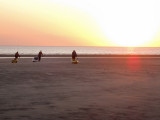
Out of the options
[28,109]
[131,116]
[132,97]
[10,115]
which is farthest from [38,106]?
[132,97]

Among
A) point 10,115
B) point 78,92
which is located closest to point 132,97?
point 78,92

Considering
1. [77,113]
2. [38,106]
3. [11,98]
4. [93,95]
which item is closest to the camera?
[77,113]

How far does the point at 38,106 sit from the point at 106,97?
10.6 feet

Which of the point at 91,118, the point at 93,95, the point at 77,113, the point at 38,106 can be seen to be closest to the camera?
the point at 91,118

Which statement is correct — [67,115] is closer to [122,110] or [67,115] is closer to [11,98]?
[122,110]

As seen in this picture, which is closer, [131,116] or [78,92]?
[131,116]

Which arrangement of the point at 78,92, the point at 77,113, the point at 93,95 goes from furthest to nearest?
the point at 78,92 < the point at 93,95 < the point at 77,113

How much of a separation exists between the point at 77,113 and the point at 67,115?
0.39 metres

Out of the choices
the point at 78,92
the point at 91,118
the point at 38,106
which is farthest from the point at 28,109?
the point at 78,92

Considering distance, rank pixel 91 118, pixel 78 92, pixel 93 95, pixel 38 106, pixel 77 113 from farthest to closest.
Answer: pixel 78 92 < pixel 93 95 < pixel 38 106 < pixel 77 113 < pixel 91 118

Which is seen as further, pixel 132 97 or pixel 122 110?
pixel 132 97

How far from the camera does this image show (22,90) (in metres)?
14.8

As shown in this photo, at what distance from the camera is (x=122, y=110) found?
33.8ft

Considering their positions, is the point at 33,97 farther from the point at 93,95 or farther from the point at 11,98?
the point at 93,95
